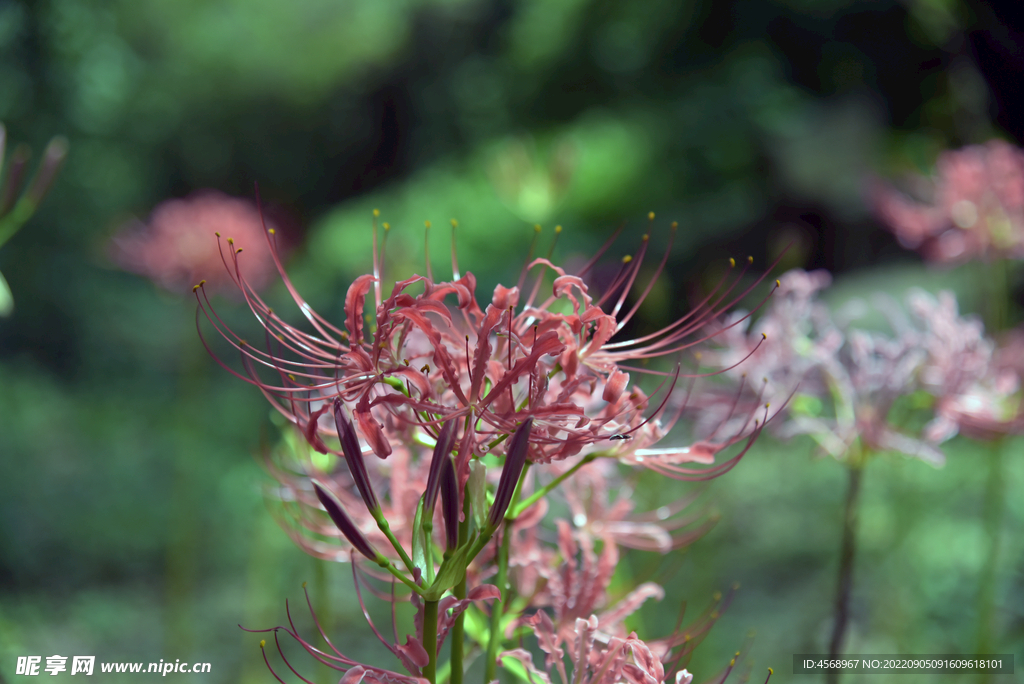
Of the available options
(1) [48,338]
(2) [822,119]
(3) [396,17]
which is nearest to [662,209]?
(2) [822,119]

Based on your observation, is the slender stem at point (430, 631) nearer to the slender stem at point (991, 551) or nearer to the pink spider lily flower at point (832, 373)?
the pink spider lily flower at point (832, 373)

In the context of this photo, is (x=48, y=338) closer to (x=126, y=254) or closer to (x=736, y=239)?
(x=126, y=254)

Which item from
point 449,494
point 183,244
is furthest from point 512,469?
point 183,244

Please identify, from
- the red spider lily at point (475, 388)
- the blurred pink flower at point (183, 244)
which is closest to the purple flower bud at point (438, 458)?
the red spider lily at point (475, 388)

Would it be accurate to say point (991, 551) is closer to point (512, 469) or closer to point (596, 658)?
point (596, 658)

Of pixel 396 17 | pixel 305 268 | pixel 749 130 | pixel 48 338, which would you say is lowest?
pixel 48 338

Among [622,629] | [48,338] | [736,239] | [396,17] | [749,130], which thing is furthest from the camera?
[396,17]

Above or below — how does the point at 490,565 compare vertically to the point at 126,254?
below
